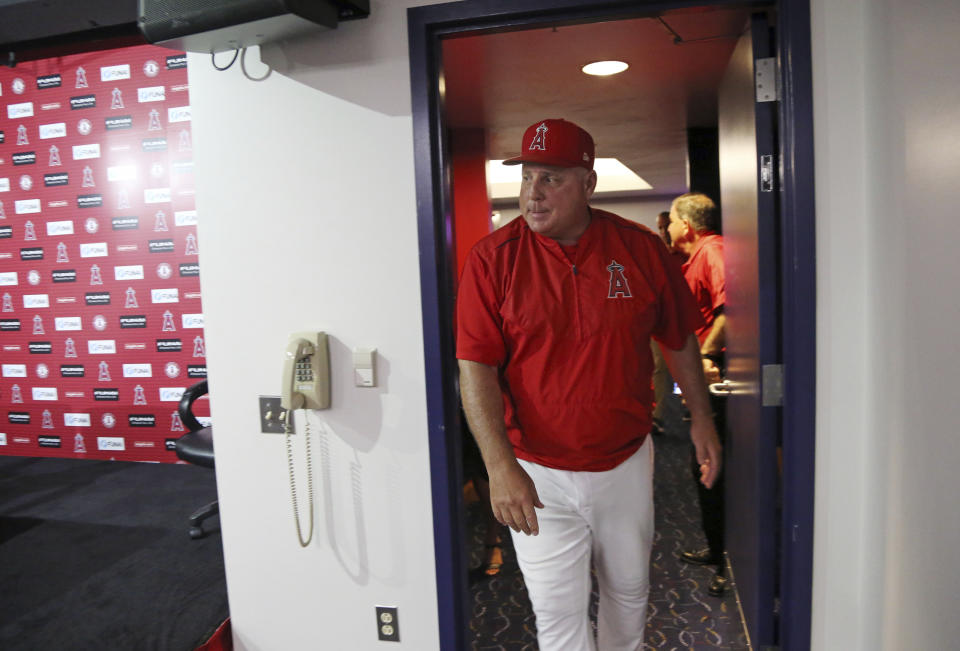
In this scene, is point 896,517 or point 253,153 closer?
point 896,517

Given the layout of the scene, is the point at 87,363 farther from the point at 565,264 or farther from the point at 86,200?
the point at 565,264

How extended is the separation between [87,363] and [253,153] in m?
3.71

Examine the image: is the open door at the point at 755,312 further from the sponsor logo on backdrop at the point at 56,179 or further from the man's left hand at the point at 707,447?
the sponsor logo on backdrop at the point at 56,179

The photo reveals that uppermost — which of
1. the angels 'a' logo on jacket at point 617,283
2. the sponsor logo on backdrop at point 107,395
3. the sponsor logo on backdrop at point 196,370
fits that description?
the angels 'a' logo on jacket at point 617,283

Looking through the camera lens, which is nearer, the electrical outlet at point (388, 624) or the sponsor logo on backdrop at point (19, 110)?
the electrical outlet at point (388, 624)

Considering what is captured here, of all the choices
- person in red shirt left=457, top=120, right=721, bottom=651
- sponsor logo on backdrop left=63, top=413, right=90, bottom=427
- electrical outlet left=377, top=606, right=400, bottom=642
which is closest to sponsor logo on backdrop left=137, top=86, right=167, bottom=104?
sponsor logo on backdrop left=63, top=413, right=90, bottom=427

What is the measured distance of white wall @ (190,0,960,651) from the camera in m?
1.47

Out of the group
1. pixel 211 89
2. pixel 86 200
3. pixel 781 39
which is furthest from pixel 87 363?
pixel 781 39

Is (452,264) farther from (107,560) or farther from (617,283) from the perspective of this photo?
(107,560)

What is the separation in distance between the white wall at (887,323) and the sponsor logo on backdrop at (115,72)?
449 centimetres

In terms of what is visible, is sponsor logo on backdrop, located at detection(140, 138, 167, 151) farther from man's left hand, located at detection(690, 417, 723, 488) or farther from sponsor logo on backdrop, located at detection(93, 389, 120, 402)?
man's left hand, located at detection(690, 417, 723, 488)

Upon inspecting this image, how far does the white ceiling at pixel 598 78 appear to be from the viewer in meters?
3.04

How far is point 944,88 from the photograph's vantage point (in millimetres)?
1379

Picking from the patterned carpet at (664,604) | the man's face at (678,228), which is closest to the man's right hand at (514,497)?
the patterned carpet at (664,604)
